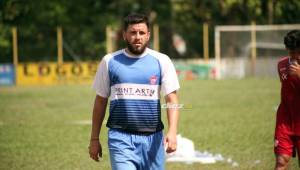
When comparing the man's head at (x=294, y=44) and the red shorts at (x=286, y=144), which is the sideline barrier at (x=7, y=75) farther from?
the man's head at (x=294, y=44)

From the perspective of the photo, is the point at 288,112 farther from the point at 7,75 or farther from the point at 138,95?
the point at 7,75

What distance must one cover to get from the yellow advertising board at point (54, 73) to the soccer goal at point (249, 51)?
6.98 meters

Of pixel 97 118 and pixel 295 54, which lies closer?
pixel 97 118

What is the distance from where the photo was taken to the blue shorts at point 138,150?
19.3ft

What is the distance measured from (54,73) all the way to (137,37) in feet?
99.5

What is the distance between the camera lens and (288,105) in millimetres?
6910

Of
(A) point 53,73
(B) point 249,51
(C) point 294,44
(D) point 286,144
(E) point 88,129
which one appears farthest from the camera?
(B) point 249,51

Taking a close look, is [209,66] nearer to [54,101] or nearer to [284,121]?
[54,101]

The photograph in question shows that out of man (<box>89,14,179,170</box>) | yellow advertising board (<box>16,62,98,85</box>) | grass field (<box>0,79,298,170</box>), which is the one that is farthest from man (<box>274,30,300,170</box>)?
yellow advertising board (<box>16,62,98,85</box>)

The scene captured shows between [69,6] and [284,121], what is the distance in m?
39.9

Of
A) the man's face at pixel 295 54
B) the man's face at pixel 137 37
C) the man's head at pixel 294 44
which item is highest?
the man's face at pixel 137 37

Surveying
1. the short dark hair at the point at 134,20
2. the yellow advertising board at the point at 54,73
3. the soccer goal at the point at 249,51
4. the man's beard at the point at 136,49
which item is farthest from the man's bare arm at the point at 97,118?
the soccer goal at the point at 249,51

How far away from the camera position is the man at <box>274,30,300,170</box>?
6.78m

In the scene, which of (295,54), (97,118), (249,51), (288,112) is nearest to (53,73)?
(249,51)
